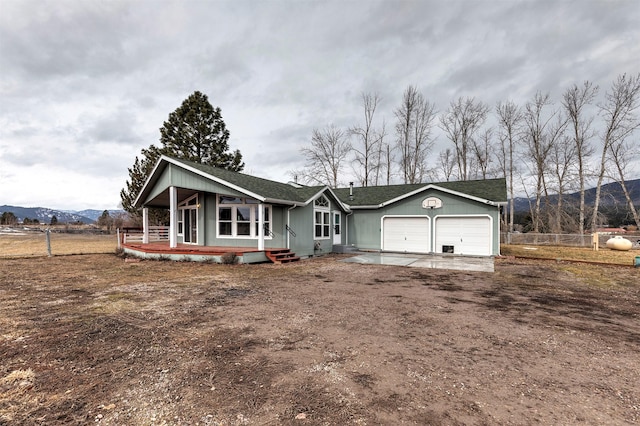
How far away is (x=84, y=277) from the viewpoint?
8.86 meters

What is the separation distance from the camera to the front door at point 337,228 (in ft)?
57.1

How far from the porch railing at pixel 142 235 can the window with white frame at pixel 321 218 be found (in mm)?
10537

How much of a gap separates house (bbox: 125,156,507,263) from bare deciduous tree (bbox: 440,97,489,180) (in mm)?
14812

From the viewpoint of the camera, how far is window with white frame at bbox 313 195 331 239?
15.5 m

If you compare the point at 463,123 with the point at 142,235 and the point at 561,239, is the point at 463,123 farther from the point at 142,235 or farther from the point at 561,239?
the point at 142,235

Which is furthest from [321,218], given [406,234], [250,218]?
[406,234]

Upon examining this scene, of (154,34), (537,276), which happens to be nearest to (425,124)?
(537,276)

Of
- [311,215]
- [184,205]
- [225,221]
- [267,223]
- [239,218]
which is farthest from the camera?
[184,205]

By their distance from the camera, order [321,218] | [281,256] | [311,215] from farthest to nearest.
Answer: [321,218] → [311,215] → [281,256]

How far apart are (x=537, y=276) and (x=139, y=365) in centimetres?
1111

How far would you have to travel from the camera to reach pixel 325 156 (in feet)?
104

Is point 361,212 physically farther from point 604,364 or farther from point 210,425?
point 210,425

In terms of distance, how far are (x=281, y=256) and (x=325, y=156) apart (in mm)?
20436

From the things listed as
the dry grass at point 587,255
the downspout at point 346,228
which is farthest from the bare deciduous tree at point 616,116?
the downspout at point 346,228
